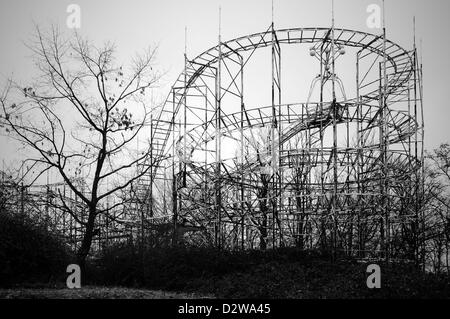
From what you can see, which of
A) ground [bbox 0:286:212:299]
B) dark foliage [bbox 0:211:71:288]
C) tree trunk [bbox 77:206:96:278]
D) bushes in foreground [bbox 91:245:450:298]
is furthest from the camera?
tree trunk [bbox 77:206:96:278]

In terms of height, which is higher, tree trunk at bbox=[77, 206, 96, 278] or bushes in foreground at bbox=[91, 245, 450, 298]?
tree trunk at bbox=[77, 206, 96, 278]

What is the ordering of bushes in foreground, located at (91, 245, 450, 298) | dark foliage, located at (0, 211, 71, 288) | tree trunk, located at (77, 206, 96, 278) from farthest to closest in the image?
tree trunk, located at (77, 206, 96, 278)
dark foliage, located at (0, 211, 71, 288)
bushes in foreground, located at (91, 245, 450, 298)

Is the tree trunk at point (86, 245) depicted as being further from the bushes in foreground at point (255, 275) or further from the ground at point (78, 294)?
the ground at point (78, 294)

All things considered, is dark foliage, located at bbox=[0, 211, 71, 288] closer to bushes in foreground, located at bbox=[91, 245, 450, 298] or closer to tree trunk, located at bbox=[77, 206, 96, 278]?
tree trunk, located at bbox=[77, 206, 96, 278]

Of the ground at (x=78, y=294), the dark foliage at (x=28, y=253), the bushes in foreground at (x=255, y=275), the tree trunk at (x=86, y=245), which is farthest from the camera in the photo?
the tree trunk at (x=86, y=245)

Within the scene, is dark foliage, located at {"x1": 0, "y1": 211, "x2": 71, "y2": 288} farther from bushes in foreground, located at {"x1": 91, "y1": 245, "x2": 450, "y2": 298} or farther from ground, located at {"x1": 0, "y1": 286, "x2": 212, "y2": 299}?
ground, located at {"x1": 0, "y1": 286, "x2": 212, "y2": 299}

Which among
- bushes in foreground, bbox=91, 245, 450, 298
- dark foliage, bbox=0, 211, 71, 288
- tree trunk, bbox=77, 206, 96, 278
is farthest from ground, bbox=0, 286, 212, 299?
tree trunk, bbox=77, 206, 96, 278

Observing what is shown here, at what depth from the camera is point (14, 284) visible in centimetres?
1498

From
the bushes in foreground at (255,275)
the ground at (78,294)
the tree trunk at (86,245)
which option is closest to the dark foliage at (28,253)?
the tree trunk at (86,245)

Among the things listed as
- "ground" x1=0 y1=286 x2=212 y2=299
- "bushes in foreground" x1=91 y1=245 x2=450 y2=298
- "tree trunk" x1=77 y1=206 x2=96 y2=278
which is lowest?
"ground" x1=0 y1=286 x2=212 y2=299

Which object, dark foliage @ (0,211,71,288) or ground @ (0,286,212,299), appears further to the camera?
dark foliage @ (0,211,71,288)

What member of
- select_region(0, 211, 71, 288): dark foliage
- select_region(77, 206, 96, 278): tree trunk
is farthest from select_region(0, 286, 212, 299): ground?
select_region(77, 206, 96, 278): tree trunk
